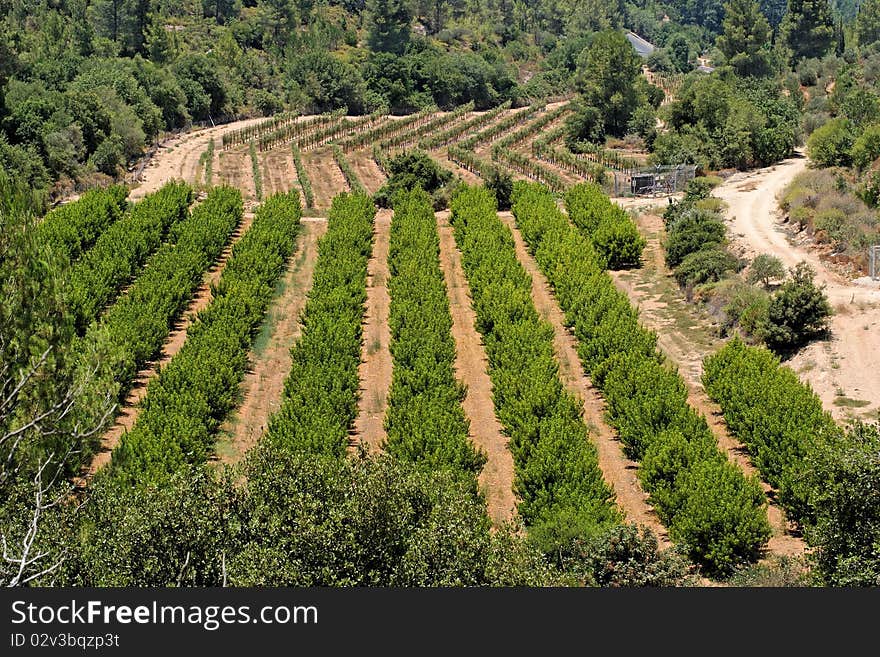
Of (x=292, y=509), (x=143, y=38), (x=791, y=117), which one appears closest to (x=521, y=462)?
(x=292, y=509)

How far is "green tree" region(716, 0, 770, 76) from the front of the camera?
125625 mm

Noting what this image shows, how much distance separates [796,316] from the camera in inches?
1859

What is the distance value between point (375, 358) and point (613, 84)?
6220 centimetres

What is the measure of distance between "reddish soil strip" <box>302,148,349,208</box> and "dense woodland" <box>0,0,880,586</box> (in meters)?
6.22

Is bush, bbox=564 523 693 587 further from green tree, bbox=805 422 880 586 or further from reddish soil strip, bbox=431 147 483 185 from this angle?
reddish soil strip, bbox=431 147 483 185

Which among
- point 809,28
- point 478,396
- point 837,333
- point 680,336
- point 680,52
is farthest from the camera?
point 680,52

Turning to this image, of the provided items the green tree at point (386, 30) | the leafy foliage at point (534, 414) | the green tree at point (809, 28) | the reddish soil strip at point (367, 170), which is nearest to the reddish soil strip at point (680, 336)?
the leafy foliage at point (534, 414)

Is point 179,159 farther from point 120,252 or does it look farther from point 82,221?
point 120,252

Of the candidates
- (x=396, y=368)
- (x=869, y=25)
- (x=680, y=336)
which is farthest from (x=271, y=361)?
(x=869, y=25)

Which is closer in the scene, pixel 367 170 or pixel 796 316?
pixel 796 316

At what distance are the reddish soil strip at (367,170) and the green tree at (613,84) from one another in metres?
22.5

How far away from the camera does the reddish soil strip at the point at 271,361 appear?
42469 mm

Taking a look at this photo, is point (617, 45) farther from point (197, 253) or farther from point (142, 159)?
point (197, 253)

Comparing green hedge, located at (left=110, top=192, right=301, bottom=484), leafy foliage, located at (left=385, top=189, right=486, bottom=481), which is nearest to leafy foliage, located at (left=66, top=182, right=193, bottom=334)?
green hedge, located at (left=110, top=192, right=301, bottom=484)
